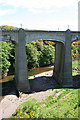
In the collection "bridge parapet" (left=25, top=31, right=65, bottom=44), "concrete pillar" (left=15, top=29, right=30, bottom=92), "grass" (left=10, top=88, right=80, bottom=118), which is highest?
"bridge parapet" (left=25, top=31, right=65, bottom=44)

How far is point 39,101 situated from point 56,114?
4669 millimetres

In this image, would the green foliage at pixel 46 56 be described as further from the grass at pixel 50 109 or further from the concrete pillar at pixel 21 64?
the grass at pixel 50 109

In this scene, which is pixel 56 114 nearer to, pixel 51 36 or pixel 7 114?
pixel 7 114

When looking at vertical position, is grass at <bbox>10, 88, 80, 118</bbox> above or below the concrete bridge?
below

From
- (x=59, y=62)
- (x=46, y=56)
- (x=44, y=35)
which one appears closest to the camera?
(x=44, y=35)

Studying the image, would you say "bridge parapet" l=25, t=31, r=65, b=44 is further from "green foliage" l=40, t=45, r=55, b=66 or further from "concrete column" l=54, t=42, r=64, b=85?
"green foliage" l=40, t=45, r=55, b=66

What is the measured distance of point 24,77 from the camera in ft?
67.5

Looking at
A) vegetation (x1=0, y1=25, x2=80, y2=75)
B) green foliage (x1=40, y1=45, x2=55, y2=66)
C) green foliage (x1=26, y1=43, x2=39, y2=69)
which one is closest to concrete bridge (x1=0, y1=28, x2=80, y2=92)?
vegetation (x1=0, y1=25, x2=80, y2=75)

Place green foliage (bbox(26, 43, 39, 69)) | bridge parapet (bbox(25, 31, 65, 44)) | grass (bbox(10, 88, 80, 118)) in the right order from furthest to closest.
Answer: green foliage (bbox(26, 43, 39, 69)), bridge parapet (bbox(25, 31, 65, 44)), grass (bbox(10, 88, 80, 118))

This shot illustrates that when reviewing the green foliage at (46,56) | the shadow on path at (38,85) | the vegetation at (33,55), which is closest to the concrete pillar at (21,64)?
the shadow on path at (38,85)

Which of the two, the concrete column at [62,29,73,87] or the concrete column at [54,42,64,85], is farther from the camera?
the concrete column at [54,42,64,85]

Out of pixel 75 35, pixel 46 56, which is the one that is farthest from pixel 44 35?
pixel 46 56

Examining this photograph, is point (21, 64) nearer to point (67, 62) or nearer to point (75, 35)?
point (67, 62)

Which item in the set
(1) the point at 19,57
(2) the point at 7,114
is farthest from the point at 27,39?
(2) the point at 7,114
